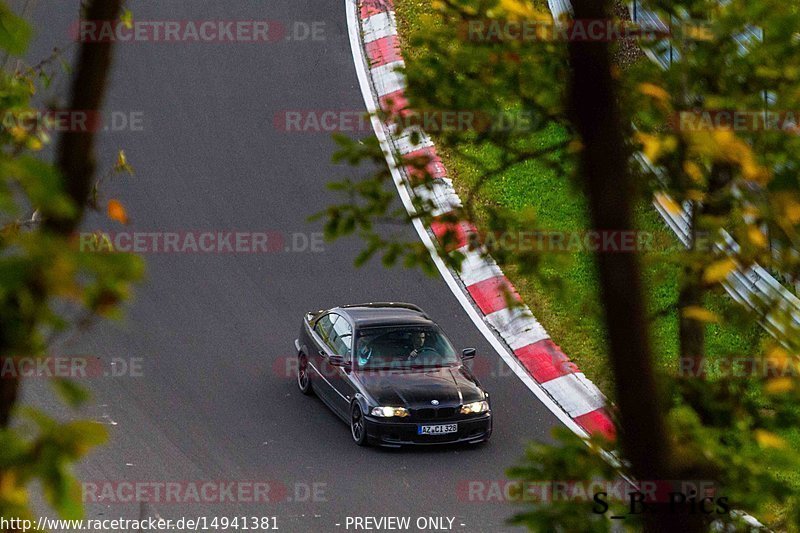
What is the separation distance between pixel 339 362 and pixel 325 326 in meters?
0.94

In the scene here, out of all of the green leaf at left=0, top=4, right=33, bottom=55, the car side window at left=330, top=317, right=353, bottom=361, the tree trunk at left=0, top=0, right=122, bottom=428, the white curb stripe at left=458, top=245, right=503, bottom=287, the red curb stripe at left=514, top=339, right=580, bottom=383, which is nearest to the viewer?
the green leaf at left=0, top=4, right=33, bottom=55

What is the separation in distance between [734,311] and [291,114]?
15.0m

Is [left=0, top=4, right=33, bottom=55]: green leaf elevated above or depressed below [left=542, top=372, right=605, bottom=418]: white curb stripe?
above

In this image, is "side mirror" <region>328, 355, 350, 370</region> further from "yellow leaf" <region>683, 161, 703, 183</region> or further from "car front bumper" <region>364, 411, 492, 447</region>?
"yellow leaf" <region>683, 161, 703, 183</region>

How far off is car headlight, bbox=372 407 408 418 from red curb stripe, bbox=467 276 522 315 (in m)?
3.15

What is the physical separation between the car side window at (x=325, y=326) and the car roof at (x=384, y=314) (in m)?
0.11

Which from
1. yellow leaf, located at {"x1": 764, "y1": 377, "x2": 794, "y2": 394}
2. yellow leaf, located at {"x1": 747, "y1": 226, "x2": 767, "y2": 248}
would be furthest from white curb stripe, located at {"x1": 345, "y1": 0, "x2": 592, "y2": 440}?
yellow leaf, located at {"x1": 764, "y1": 377, "x2": 794, "y2": 394}

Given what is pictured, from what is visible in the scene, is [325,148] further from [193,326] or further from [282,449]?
[282,449]

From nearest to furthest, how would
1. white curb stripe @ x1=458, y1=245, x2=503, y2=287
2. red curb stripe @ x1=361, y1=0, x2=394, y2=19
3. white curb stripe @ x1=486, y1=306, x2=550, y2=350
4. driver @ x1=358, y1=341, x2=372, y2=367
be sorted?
1. driver @ x1=358, y1=341, x2=372, y2=367
2. white curb stripe @ x1=486, y1=306, x2=550, y2=350
3. white curb stripe @ x1=458, y1=245, x2=503, y2=287
4. red curb stripe @ x1=361, y1=0, x2=394, y2=19

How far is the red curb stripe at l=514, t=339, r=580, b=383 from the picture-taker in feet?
45.5

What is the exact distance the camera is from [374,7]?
20797 mm

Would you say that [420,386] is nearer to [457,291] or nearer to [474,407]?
[474,407]

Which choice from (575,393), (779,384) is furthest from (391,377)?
(779,384)

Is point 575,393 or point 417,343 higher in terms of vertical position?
point 417,343
